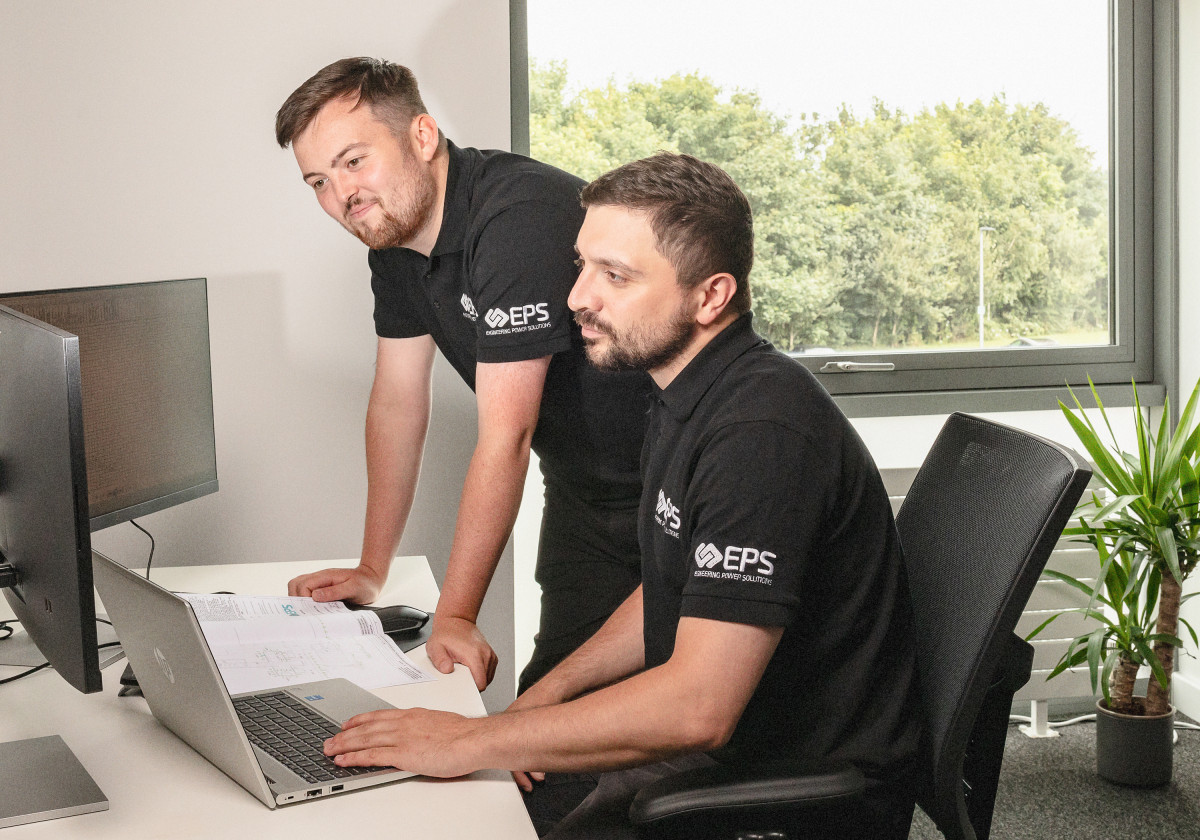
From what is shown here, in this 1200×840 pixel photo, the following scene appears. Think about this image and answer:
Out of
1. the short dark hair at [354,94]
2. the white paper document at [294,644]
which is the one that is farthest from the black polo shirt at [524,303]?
the white paper document at [294,644]

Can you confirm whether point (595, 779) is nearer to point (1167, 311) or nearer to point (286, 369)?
point (286, 369)

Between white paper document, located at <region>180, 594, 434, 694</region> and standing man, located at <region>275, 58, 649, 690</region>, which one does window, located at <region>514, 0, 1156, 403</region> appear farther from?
white paper document, located at <region>180, 594, 434, 694</region>

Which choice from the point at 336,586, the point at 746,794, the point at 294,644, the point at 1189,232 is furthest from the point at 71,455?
the point at 1189,232

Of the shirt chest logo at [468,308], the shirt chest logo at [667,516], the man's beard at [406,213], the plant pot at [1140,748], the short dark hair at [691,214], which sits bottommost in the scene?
the plant pot at [1140,748]

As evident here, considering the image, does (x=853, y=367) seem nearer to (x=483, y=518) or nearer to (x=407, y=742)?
(x=483, y=518)

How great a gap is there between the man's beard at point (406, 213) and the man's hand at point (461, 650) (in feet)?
2.09

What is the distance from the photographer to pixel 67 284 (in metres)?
2.33

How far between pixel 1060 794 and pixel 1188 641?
738 mm

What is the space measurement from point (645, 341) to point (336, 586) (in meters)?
0.71

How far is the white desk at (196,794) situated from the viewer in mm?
971

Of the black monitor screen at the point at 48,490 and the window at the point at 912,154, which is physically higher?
the window at the point at 912,154

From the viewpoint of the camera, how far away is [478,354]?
161 cm

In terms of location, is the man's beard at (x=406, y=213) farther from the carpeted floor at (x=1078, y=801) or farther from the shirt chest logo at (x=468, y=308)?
the carpeted floor at (x=1078, y=801)

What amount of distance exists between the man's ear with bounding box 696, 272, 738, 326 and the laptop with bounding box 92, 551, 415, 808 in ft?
1.96
